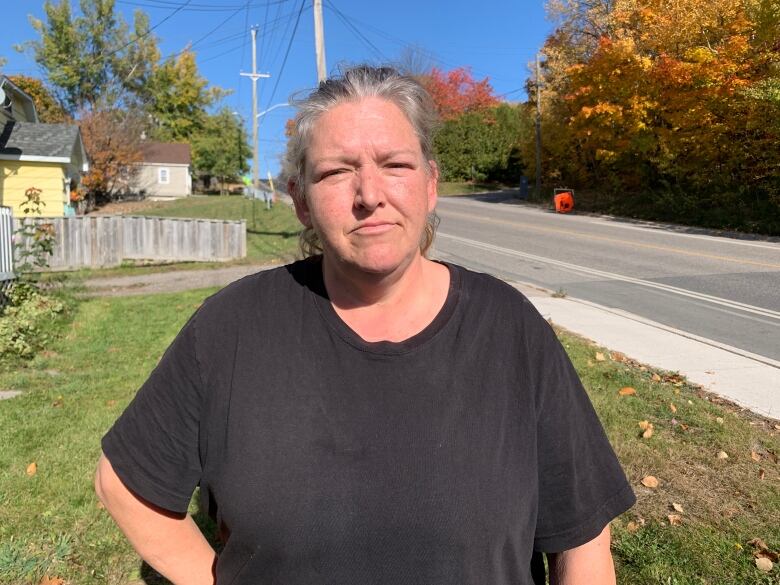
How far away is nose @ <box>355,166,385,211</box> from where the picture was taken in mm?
1544

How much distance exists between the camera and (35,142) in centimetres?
1862

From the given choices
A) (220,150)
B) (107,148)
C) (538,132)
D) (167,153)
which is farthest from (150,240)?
(220,150)

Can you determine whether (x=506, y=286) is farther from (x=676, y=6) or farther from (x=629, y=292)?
(x=676, y=6)

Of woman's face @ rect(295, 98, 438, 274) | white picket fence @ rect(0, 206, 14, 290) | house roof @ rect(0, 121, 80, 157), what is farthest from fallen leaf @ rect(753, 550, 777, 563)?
house roof @ rect(0, 121, 80, 157)

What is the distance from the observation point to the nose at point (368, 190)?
1544 millimetres

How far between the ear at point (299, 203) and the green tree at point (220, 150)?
69506 millimetres

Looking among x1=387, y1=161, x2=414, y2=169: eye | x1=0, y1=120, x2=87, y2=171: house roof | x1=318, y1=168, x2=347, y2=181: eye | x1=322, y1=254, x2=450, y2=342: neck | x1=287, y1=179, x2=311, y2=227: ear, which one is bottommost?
x1=322, y1=254, x2=450, y2=342: neck

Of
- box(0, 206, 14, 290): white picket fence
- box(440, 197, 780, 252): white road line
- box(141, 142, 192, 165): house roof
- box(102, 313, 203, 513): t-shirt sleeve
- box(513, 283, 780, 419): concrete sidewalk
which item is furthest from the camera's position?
box(141, 142, 192, 165): house roof

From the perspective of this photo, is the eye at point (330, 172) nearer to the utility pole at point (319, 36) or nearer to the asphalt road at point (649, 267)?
the asphalt road at point (649, 267)

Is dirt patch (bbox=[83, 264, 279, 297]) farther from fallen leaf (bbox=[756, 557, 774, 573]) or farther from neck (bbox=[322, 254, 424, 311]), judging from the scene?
neck (bbox=[322, 254, 424, 311])

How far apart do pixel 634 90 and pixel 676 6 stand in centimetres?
300

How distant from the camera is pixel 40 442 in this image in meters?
4.62

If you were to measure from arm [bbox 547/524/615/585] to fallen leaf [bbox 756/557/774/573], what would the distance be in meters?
1.91

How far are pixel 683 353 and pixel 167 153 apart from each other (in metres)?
60.9
